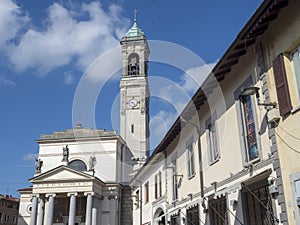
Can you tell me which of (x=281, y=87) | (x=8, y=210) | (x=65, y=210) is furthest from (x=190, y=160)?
(x=8, y=210)

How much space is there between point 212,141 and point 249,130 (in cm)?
301

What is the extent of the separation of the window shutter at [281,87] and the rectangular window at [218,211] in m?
4.54

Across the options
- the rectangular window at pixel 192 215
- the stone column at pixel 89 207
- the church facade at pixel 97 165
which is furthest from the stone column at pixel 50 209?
the rectangular window at pixel 192 215

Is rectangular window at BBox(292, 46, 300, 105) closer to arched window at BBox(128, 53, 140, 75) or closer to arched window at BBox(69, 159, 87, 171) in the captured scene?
arched window at BBox(69, 159, 87, 171)

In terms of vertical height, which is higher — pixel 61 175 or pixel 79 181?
pixel 61 175

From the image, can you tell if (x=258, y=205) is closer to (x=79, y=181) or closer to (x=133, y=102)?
(x=79, y=181)

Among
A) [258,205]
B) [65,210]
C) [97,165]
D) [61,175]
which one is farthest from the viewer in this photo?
[97,165]

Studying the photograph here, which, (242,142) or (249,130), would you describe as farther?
(242,142)

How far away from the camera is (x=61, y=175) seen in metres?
35.5

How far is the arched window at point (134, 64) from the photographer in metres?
49.2

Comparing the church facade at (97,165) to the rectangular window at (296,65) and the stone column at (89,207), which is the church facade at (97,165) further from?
the rectangular window at (296,65)

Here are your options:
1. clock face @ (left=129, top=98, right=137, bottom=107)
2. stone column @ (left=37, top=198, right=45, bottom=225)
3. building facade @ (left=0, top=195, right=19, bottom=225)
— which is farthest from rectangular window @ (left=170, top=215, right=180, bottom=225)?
building facade @ (left=0, top=195, right=19, bottom=225)

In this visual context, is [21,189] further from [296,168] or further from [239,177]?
[296,168]

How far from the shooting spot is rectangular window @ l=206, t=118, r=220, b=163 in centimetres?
1195
